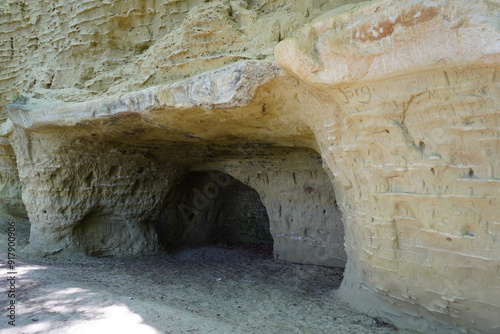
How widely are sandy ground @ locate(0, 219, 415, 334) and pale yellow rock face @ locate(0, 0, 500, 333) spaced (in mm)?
360

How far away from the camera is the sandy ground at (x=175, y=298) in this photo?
239 cm

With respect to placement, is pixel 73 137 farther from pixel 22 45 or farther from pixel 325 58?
pixel 325 58

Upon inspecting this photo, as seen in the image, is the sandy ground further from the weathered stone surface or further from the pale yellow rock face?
the weathered stone surface

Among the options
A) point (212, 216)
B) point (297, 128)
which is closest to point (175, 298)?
point (297, 128)

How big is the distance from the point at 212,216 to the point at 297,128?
397 centimetres

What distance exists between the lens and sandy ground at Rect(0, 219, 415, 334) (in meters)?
2.39

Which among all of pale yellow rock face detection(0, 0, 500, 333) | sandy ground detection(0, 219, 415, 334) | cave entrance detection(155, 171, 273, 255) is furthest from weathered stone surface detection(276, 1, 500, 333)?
cave entrance detection(155, 171, 273, 255)

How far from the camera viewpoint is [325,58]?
7.13 ft

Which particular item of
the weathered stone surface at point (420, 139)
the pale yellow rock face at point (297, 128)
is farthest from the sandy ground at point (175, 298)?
the weathered stone surface at point (420, 139)

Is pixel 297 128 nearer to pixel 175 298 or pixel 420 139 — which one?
pixel 420 139

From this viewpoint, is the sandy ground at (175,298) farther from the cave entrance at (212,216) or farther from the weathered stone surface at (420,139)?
the cave entrance at (212,216)

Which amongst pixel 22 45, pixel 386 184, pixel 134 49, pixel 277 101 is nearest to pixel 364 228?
pixel 386 184

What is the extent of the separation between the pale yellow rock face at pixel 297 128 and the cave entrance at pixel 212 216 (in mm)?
647

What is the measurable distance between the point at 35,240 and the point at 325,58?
4.64m
